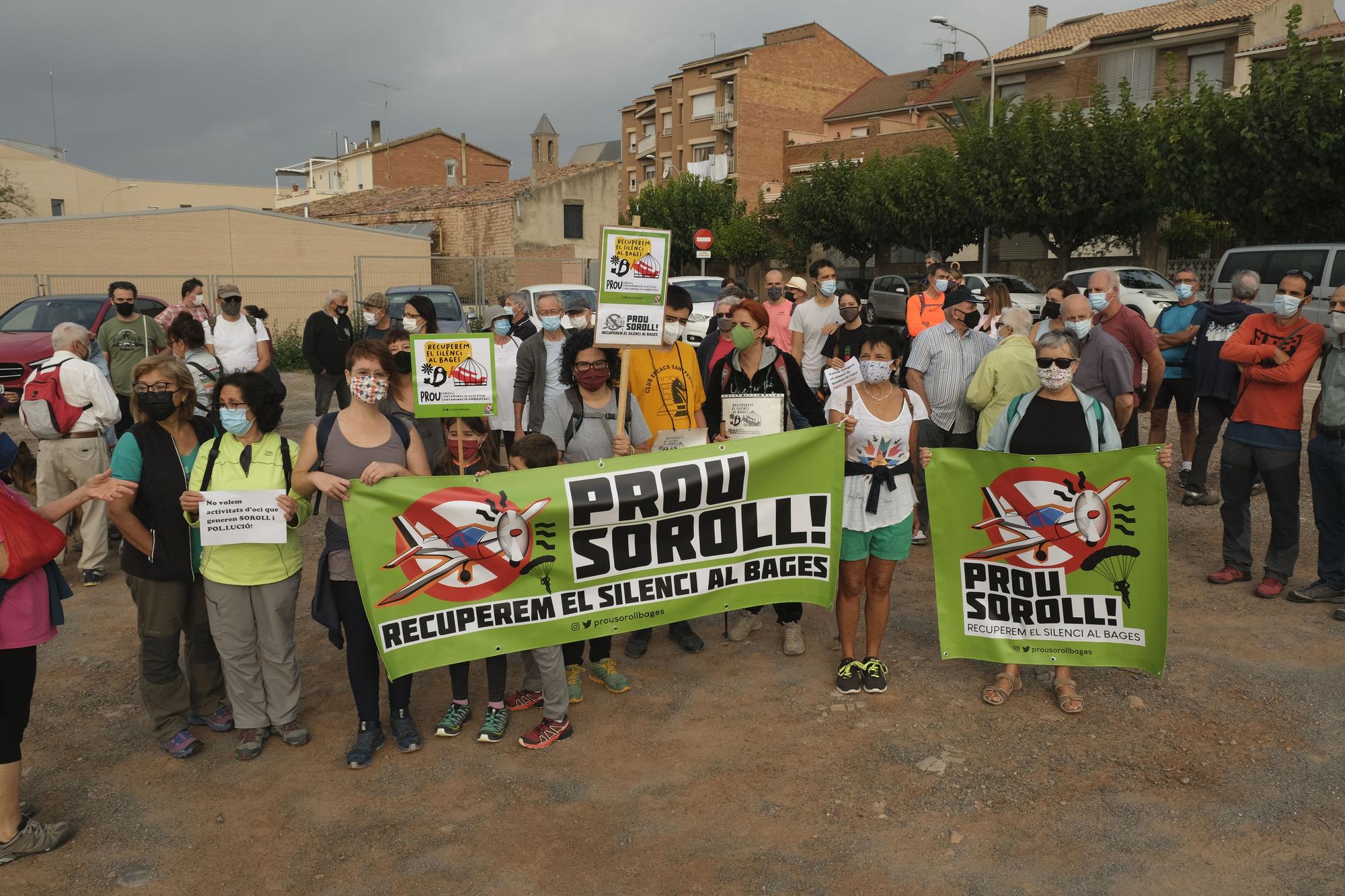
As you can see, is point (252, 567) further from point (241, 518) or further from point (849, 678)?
point (849, 678)

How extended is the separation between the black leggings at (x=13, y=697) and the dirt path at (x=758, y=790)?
18.6 inches

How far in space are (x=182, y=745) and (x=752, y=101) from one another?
54088mm

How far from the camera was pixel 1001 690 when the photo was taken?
16.7 feet

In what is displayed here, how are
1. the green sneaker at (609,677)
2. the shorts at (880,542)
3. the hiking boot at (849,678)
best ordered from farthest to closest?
the green sneaker at (609,677) → the hiking boot at (849,678) → the shorts at (880,542)

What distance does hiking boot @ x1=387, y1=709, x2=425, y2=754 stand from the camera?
182 inches

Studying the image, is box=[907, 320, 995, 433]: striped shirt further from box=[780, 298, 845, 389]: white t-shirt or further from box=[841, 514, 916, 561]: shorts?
box=[841, 514, 916, 561]: shorts

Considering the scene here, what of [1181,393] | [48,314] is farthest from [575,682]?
[48,314]

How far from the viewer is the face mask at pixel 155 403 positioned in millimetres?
4426

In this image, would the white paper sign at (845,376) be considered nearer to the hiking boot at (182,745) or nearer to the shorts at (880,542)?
the shorts at (880,542)

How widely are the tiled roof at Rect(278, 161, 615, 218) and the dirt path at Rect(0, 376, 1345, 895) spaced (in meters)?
36.1

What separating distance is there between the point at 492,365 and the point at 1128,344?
4872 millimetres

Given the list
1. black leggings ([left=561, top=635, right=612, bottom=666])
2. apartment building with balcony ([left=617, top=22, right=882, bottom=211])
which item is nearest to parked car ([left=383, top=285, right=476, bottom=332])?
black leggings ([left=561, top=635, right=612, bottom=666])

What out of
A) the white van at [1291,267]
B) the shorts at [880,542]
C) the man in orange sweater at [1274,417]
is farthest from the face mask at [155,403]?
the white van at [1291,267]

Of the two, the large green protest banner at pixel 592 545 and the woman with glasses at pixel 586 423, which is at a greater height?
the woman with glasses at pixel 586 423
